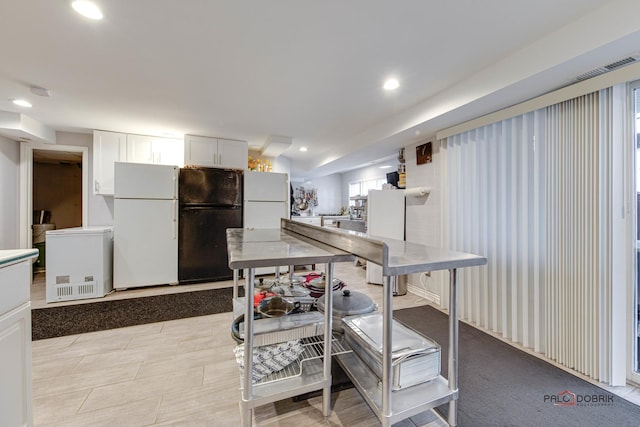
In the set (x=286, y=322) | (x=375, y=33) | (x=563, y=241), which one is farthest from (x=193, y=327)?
(x=563, y=241)

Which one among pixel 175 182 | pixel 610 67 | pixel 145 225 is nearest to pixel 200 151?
pixel 175 182

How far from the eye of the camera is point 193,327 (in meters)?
2.58

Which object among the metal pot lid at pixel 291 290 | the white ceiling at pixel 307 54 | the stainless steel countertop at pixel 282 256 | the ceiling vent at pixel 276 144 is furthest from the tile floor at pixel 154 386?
A: the ceiling vent at pixel 276 144

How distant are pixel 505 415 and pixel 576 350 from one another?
89 centimetres

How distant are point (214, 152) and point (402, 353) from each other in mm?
4085

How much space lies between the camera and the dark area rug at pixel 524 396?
1472 millimetres

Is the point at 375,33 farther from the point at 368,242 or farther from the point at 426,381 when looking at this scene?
the point at 426,381

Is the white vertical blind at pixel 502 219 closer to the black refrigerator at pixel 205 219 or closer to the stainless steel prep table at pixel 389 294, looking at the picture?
the stainless steel prep table at pixel 389 294

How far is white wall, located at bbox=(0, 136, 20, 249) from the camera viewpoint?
143 inches

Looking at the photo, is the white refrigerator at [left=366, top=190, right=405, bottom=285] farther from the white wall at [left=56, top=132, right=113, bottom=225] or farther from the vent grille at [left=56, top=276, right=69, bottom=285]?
the white wall at [left=56, top=132, right=113, bottom=225]

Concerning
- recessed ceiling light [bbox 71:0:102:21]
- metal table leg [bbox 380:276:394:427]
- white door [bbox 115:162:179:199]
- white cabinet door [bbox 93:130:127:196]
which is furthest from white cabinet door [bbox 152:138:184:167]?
metal table leg [bbox 380:276:394:427]

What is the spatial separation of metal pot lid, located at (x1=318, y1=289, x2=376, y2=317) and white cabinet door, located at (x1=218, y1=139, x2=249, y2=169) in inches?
128

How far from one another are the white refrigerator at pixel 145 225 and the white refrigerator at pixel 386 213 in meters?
2.93

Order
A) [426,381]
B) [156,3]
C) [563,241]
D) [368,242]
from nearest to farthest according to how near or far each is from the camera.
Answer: [368,242] < [426,381] < [156,3] < [563,241]
